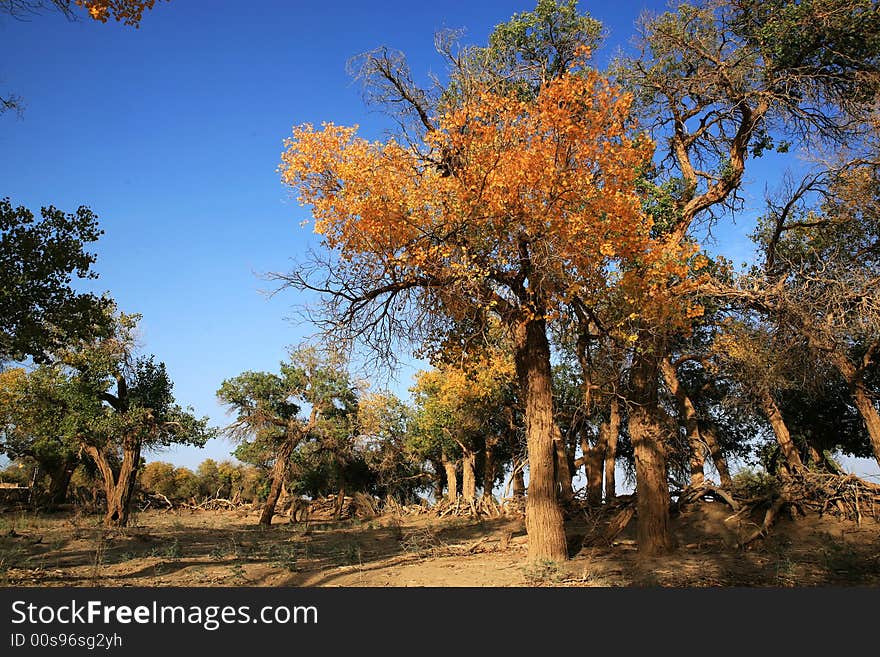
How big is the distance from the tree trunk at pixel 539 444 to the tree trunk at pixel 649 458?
184 centimetres

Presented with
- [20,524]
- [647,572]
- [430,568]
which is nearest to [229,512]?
[20,524]

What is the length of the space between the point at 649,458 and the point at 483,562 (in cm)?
403

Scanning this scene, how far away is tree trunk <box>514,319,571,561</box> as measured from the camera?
1056 cm

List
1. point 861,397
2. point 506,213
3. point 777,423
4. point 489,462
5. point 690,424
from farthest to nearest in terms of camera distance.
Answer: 1. point 489,462
2. point 777,423
3. point 690,424
4. point 861,397
5. point 506,213

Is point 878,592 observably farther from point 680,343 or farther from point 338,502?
point 338,502

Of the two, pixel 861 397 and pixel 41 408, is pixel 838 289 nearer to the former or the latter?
pixel 861 397

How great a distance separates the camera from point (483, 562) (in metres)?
11.2

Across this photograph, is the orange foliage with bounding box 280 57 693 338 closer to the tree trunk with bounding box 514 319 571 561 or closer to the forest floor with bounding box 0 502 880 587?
the tree trunk with bounding box 514 319 571 561

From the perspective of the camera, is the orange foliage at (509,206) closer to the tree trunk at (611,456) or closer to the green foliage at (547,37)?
the green foliage at (547,37)

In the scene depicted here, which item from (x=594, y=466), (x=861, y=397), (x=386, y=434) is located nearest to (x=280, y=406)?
(x=386, y=434)

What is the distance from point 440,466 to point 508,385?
14.2 m

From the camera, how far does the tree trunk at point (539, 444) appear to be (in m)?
10.6

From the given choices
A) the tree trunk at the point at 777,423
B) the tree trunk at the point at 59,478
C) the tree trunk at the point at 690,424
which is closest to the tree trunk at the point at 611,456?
the tree trunk at the point at 690,424

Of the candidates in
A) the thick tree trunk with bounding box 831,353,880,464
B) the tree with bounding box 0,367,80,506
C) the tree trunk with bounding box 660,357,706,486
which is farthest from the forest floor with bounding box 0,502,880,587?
the tree with bounding box 0,367,80,506
